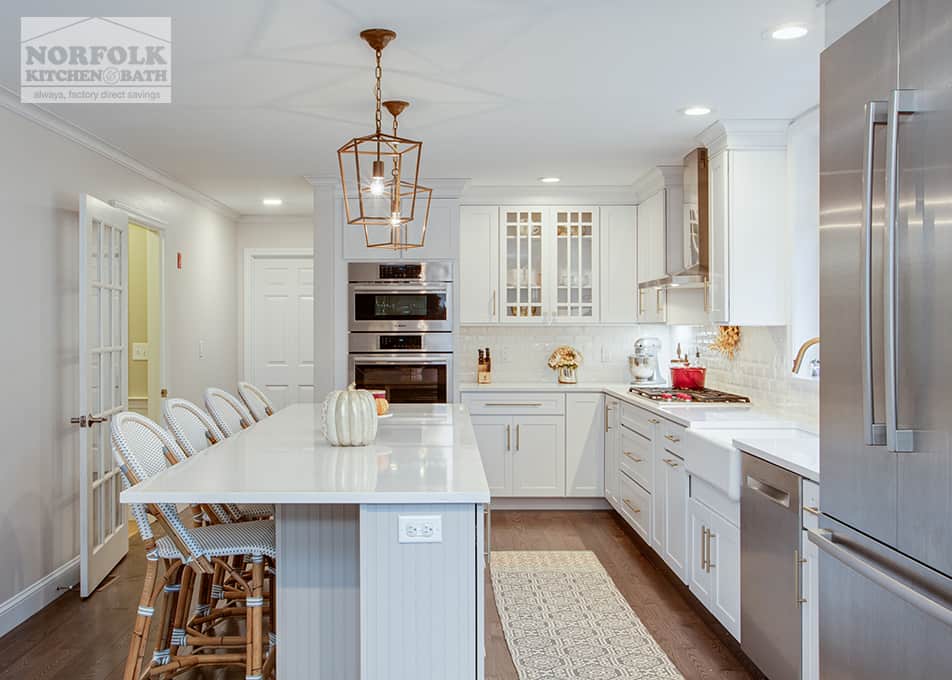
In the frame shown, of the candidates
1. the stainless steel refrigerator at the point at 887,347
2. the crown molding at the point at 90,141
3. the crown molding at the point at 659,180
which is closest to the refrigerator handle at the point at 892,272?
the stainless steel refrigerator at the point at 887,347

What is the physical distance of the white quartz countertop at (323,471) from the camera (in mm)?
2164

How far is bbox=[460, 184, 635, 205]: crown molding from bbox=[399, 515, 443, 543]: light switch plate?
4.09m

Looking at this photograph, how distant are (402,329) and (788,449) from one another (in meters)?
3.29

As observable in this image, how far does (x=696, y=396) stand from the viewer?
180 inches

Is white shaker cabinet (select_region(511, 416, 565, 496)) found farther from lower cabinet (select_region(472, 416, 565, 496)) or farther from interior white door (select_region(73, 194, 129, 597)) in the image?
interior white door (select_region(73, 194, 129, 597))

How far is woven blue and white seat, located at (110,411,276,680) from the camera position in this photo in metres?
2.51

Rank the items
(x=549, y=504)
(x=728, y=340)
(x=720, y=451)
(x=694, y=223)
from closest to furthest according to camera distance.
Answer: (x=720, y=451) < (x=694, y=223) < (x=728, y=340) < (x=549, y=504)

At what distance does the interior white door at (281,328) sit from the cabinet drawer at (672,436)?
13.5 feet

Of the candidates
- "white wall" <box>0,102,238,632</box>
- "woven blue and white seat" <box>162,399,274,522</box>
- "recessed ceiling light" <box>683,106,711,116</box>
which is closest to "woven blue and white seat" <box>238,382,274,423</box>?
"woven blue and white seat" <box>162,399,274,522</box>

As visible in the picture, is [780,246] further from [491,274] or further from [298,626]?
[298,626]

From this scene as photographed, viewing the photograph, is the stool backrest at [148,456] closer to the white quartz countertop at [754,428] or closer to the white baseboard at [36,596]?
the white baseboard at [36,596]

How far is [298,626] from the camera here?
2537mm

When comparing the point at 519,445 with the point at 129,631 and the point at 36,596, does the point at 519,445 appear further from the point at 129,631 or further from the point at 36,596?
the point at 36,596

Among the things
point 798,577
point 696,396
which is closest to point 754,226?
point 696,396
